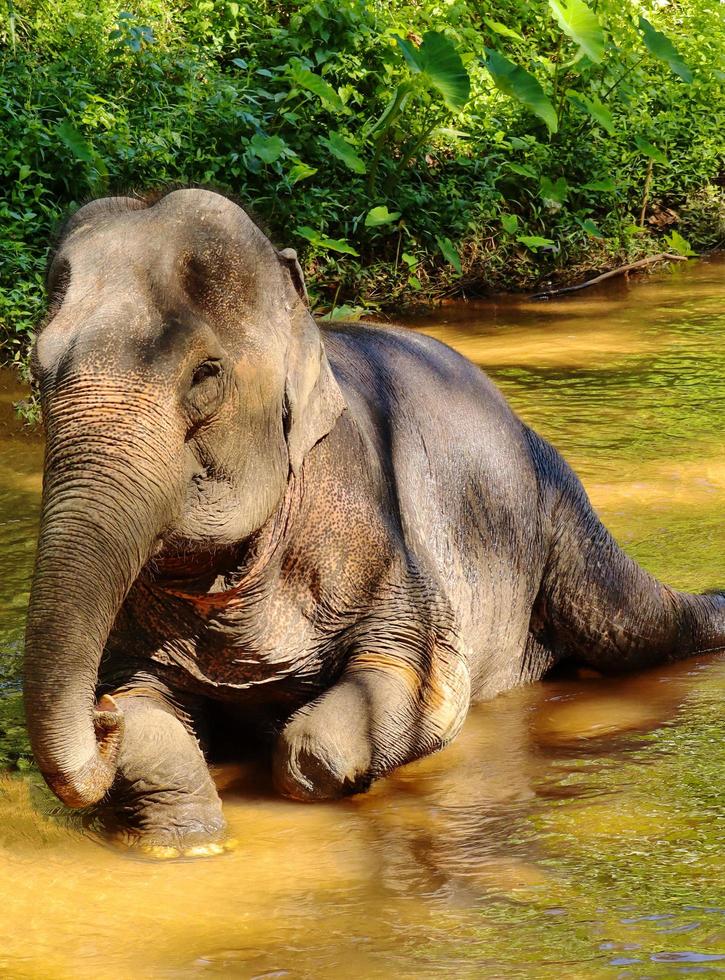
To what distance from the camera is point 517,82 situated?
10656mm

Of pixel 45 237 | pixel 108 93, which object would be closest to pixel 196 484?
pixel 45 237

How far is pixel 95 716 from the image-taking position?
9.53ft

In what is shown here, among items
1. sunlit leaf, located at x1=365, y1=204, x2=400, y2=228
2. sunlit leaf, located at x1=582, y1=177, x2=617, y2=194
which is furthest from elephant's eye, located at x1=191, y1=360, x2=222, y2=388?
sunlit leaf, located at x1=582, y1=177, x2=617, y2=194

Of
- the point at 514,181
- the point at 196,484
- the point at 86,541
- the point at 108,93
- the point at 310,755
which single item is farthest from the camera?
the point at 514,181

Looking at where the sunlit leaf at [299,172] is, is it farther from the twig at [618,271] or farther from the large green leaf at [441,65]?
the twig at [618,271]

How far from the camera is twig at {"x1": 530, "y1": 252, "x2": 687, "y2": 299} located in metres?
10.9

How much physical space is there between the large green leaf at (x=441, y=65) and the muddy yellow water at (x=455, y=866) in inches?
225

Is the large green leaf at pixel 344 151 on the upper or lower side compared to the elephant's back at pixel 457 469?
upper

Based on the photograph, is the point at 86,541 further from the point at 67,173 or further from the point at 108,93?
the point at 108,93

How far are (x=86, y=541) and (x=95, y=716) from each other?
36 centimetres

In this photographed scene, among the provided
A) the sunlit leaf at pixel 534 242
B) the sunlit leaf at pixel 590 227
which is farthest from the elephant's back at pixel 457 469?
the sunlit leaf at pixel 590 227

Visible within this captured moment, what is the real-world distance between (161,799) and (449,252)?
748 cm

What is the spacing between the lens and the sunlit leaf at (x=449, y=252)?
Answer: 1038 centimetres

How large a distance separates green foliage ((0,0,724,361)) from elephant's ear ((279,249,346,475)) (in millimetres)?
4561
